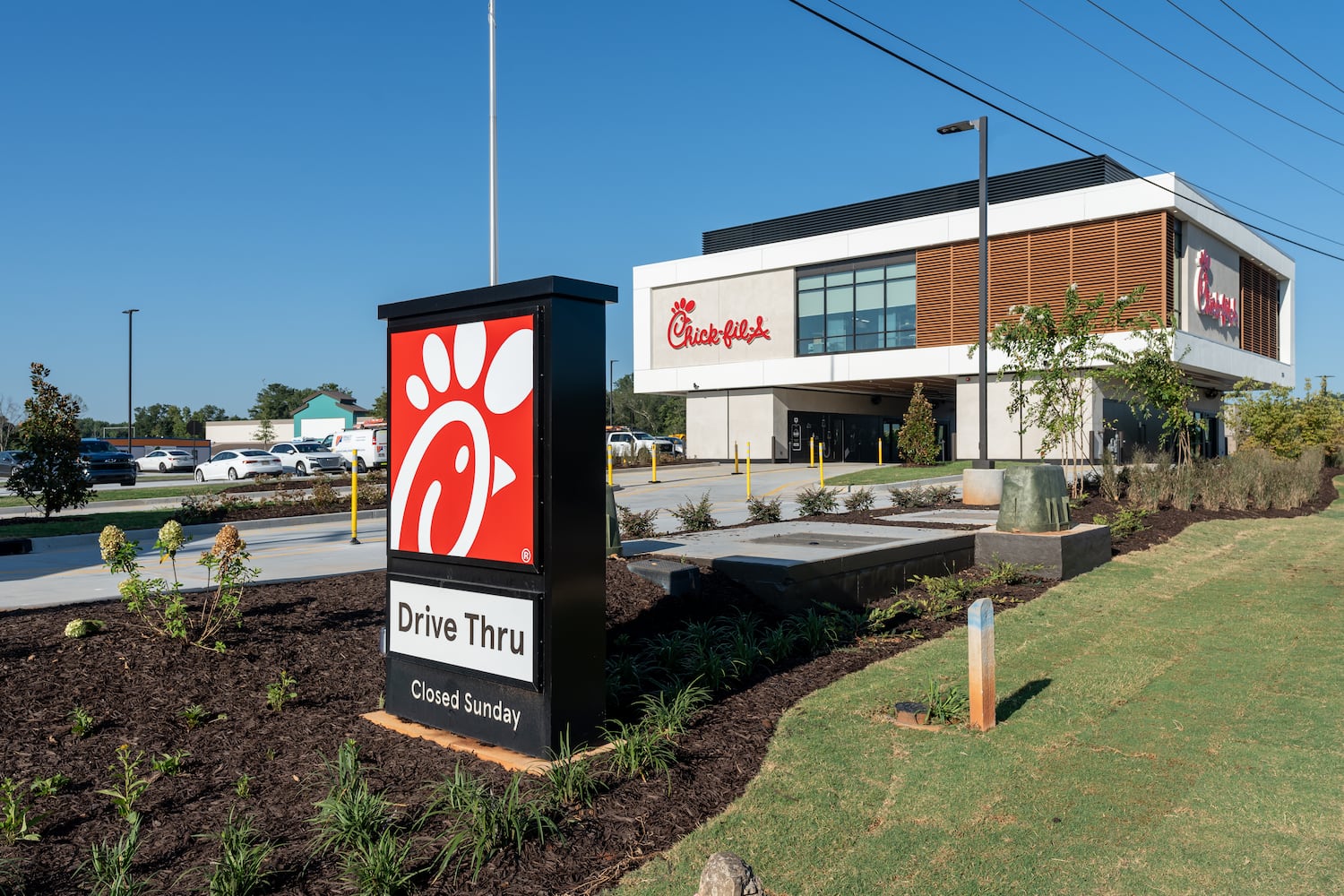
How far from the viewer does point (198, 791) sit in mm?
4371

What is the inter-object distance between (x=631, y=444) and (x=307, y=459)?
53.4ft

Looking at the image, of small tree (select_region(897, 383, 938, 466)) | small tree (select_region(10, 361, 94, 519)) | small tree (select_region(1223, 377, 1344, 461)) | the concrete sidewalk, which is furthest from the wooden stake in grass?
small tree (select_region(897, 383, 938, 466))

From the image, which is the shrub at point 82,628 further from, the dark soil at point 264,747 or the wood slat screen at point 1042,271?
the wood slat screen at point 1042,271

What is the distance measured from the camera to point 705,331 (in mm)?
52125

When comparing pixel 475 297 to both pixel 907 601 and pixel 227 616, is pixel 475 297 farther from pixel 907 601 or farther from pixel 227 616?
pixel 907 601

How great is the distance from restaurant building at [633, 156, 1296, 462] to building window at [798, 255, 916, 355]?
2.8 inches

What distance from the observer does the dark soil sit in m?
3.80

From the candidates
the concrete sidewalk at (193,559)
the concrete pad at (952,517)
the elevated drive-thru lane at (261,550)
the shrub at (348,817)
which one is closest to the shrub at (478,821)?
the shrub at (348,817)

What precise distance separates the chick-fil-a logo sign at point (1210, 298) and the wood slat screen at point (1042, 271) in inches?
122

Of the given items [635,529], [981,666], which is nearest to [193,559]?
[635,529]

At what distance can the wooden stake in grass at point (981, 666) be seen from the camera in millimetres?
5711

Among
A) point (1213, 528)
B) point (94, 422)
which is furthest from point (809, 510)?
point (94, 422)

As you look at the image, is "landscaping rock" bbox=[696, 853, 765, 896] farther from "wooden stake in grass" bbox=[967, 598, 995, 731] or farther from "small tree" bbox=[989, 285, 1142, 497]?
"small tree" bbox=[989, 285, 1142, 497]

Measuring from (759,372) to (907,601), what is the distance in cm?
4073
